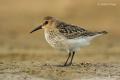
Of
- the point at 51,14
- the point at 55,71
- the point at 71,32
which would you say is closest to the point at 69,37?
the point at 71,32

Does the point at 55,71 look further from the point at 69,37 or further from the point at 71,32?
the point at 71,32

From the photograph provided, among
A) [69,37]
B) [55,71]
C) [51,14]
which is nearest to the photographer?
[55,71]

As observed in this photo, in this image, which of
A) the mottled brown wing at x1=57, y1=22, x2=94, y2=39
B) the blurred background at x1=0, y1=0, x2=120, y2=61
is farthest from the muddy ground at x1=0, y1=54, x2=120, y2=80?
the blurred background at x1=0, y1=0, x2=120, y2=61

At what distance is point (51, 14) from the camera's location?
867 inches

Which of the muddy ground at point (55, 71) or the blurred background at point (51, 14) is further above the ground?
the blurred background at point (51, 14)

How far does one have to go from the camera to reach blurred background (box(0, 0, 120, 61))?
1797 centimetres

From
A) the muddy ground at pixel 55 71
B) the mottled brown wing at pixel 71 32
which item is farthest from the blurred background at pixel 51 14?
the mottled brown wing at pixel 71 32

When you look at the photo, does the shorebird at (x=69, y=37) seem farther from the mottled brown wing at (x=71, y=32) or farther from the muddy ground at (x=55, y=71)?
the muddy ground at (x=55, y=71)

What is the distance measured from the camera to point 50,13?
72.6 ft

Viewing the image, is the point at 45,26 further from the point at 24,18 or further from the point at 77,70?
the point at 24,18

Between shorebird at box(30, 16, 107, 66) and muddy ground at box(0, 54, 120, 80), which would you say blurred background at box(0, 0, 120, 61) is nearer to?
muddy ground at box(0, 54, 120, 80)

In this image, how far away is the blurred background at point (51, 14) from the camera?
17966mm

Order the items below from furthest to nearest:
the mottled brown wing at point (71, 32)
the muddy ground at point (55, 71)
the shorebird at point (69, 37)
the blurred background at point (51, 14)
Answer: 1. the blurred background at point (51, 14)
2. the mottled brown wing at point (71, 32)
3. the shorebird at point (69, 37)
4. the muddy ground at point (55, 71)

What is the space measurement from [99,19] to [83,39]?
9532 mm
